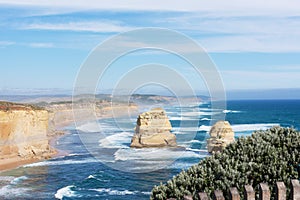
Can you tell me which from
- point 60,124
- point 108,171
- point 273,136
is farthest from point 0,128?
point 60,124

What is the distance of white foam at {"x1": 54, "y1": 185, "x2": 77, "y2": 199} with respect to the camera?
34.2 metres

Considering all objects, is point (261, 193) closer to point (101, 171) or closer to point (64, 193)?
point (64, 193)

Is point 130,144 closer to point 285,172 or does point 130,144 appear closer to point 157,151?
point 157,151

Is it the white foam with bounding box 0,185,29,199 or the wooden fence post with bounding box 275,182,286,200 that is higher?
the wooden fence post with bounding box 275,182,286,200

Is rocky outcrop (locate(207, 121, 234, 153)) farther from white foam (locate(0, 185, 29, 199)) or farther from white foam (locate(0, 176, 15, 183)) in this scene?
white foam (locate(0, 185, 29, 199))

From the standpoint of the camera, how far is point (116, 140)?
74.7m

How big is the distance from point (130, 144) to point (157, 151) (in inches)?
324

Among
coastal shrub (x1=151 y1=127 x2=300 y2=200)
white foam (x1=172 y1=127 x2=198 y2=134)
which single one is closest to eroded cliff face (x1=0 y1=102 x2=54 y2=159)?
white foam (x1=172 y1=127 x2=198 y2=134)

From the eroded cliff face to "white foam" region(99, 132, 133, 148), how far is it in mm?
10306

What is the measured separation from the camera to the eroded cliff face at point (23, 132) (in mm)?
52375

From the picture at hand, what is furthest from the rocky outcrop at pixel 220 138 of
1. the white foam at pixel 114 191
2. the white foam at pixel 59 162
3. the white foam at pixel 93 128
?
the white foam at pixel 93 128

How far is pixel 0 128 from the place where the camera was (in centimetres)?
5212

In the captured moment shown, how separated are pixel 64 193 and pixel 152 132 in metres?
32.5

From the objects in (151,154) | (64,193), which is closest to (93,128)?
(151,154)
